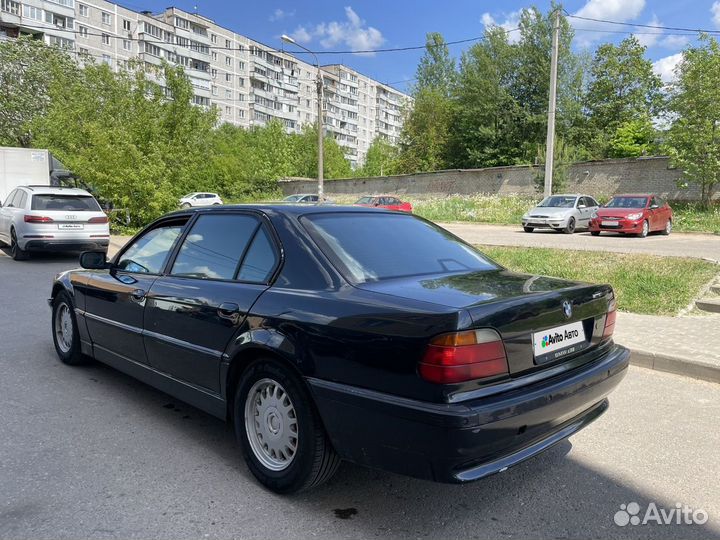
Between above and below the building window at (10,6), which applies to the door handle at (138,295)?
below

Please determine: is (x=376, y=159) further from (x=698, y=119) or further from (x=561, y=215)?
(x=561, y=215)

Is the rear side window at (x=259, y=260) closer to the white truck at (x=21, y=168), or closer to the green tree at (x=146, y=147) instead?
the green tree at (x=146, y=147)

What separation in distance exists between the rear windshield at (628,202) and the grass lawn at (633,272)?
956 cm

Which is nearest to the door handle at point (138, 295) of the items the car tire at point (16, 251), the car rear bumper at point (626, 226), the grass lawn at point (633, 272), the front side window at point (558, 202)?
the grass lawn at point (633, 272)

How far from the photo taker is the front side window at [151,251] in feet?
13.0

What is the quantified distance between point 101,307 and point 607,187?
98.8 ft

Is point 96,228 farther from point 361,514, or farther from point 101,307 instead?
point 361,514

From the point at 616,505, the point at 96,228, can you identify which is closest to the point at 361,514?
the point at 616,505

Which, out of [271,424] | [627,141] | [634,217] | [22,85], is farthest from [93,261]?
[627,141]

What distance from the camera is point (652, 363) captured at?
543cm

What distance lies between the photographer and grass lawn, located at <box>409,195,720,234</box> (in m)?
22.2

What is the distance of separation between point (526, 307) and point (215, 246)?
2007 millimetres

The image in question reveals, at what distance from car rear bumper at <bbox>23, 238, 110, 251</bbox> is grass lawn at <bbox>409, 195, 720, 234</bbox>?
62.1ft

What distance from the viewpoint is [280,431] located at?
294cm
